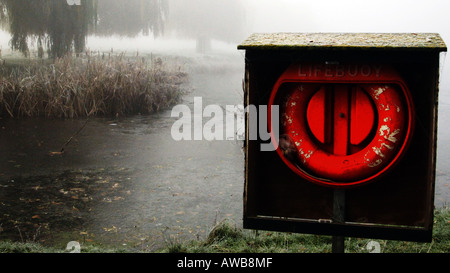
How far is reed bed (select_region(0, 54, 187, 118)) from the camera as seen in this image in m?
11.5

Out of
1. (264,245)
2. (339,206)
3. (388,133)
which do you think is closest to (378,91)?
(388,133)

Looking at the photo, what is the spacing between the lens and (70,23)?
1581 centimetres

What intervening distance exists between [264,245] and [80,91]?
8765mm

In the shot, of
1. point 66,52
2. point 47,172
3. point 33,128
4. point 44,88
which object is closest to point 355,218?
point 47,172

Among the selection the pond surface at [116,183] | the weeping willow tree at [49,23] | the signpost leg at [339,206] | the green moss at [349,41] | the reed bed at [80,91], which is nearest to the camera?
the green moss at [349,41]

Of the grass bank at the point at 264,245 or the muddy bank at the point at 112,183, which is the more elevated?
the grass bank at the point at 264,245

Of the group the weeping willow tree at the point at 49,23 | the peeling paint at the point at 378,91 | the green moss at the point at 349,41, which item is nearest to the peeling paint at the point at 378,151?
the peeling paint at the point at 378,91

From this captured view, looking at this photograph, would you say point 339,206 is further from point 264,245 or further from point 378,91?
point 264,245

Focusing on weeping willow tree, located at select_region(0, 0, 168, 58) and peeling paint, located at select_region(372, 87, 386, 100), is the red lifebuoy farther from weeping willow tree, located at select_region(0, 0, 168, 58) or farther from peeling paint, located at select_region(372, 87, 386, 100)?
weeping willow tree, located at select_region(0, 0, 168, 58)

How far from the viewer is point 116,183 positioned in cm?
687

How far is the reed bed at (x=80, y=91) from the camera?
1151cm

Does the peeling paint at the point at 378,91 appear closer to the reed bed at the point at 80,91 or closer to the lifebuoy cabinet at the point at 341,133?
the lifebuoy cabinet at the point at 341,133

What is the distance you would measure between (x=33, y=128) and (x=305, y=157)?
8951 mm

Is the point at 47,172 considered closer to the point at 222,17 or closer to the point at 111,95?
the point at 111,95
